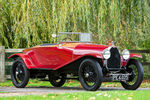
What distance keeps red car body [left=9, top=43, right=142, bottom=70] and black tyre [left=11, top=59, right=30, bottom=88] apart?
0.60 ft

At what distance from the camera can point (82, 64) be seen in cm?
864

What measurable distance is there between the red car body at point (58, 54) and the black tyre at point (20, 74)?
0.18 metres

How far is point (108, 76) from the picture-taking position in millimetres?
8875

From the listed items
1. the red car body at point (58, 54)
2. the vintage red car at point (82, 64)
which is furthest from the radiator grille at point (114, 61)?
the red car body at point (58, 54)

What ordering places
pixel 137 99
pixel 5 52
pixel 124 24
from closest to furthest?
pixel 137 99 < pixel 124 24 < pixel 5 52

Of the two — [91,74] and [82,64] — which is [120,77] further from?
[82,64]

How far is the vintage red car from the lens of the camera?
8531mm

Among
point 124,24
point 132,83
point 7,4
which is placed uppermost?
point 7,4

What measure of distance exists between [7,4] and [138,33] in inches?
201

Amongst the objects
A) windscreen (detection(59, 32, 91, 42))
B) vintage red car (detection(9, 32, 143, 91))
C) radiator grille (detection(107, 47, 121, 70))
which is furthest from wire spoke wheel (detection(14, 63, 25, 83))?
radiator grille (detection(107, 47, 121, 70))

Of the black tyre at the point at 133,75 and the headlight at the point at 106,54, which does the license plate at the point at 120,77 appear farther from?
the headlight at the point at 106,54

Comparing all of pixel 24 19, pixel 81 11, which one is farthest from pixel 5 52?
pixel 81 11

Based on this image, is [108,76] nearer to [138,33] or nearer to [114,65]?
[114,65]

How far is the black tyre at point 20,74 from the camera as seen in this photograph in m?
10.0
